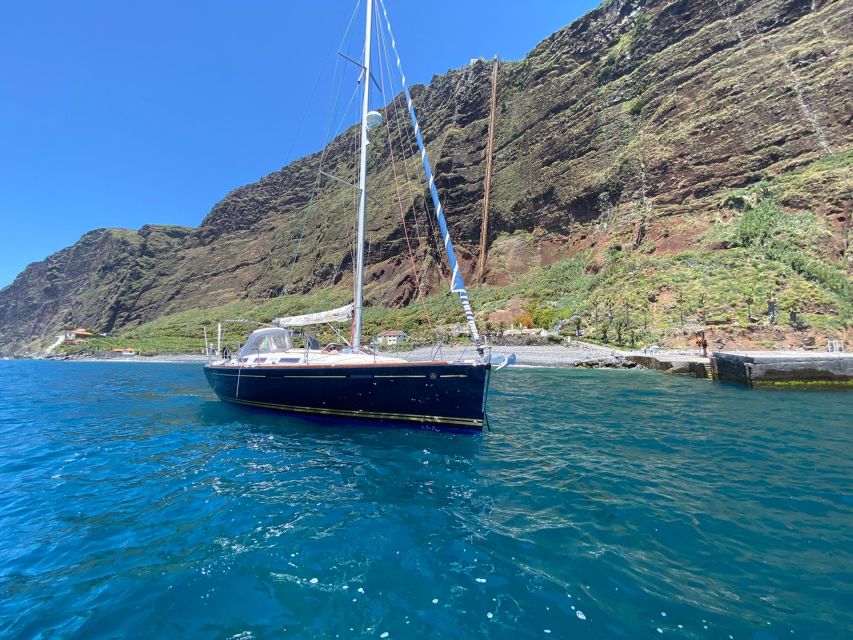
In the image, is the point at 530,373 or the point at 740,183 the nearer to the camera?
the point at 530,373

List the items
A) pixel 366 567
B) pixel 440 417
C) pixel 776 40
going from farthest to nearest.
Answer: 1. pixel 776 40
2. pixel 440 417
3. pixel 366 567

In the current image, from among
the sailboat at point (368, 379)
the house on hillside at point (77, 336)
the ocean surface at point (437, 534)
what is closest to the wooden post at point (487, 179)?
the sailboat at point (368, 379)

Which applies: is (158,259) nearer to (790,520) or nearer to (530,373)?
(530,373)

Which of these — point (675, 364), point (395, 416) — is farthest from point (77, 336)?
point (675, 364)

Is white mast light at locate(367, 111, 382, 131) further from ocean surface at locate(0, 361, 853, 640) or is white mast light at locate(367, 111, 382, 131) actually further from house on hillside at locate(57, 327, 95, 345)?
house on hillside at locate(57, 327, 95, 345)

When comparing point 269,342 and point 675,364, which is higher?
point 269,342

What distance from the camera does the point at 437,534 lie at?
4559 millimetres

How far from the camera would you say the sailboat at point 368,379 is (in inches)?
339

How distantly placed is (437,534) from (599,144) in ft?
198

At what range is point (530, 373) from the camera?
23938mm

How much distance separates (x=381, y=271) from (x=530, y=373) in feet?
171

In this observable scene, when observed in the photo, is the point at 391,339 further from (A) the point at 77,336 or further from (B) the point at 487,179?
(A) the point at 77,336

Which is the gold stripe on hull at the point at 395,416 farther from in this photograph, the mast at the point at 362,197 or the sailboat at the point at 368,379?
the mast at the point at 362,197

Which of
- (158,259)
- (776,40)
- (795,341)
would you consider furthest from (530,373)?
(158,259)
